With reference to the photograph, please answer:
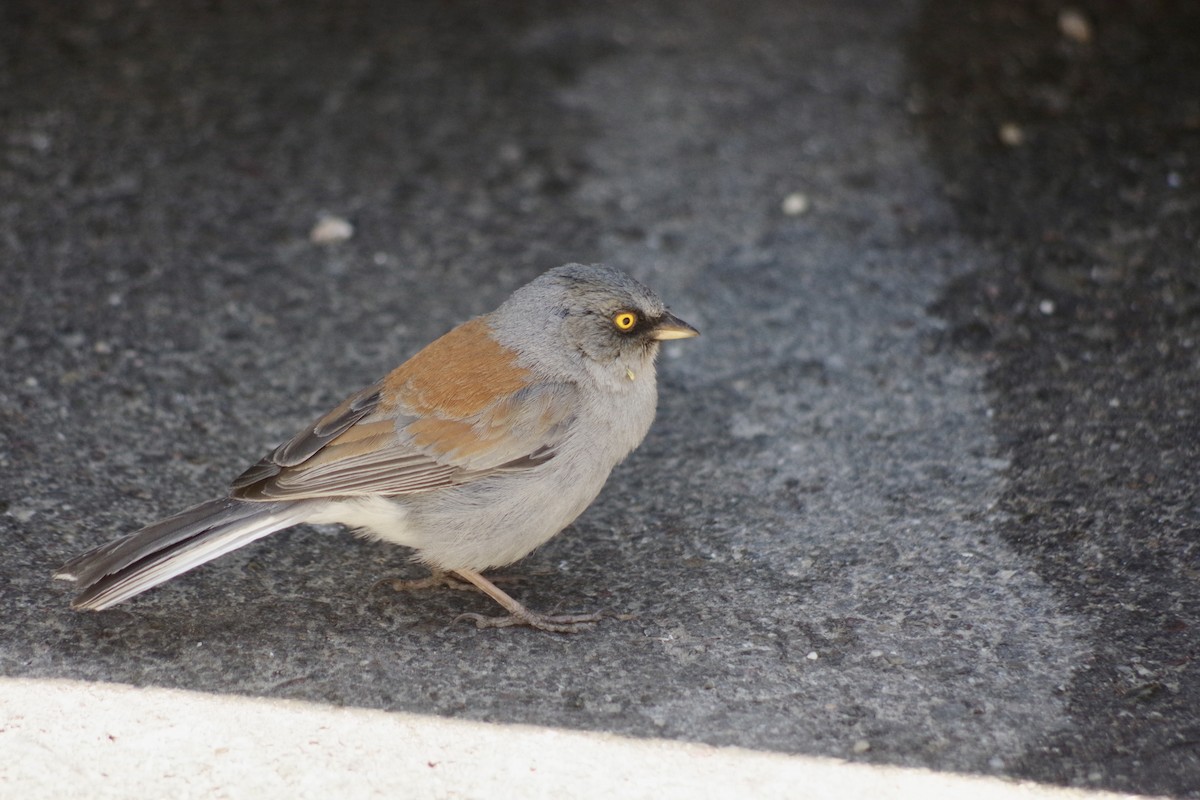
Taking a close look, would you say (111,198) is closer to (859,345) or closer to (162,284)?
(162,284)

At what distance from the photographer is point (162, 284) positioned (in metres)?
5.75

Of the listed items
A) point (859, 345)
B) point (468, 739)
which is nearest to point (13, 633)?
point (468, 739)

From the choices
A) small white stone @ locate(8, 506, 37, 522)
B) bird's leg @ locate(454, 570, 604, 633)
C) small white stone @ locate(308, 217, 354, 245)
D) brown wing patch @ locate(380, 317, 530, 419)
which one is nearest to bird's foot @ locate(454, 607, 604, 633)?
bird's leg @ locate(454, 570, 604, 633)

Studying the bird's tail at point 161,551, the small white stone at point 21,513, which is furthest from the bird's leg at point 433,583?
the small white stone at point 21,513

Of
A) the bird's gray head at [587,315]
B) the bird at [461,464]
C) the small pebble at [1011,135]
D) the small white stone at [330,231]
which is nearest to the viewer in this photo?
the bird at [461,464]

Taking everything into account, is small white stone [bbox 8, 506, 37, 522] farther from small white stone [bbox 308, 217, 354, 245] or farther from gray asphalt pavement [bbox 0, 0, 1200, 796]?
small white stone [bbox 308, 217, 354, 245]

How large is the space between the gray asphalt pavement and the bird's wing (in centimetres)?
43

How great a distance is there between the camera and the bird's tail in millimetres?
3727

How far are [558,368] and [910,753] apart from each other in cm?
162

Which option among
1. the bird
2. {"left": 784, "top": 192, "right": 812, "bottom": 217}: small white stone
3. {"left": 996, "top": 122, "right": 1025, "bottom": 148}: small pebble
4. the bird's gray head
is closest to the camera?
the bird

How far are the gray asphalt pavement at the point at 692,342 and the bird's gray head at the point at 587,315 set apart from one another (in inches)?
27.7

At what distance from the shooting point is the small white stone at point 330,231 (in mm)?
6133

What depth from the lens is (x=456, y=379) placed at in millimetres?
4109

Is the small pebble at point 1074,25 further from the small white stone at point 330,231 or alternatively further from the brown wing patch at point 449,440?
the brown wing patch at point 449,440
